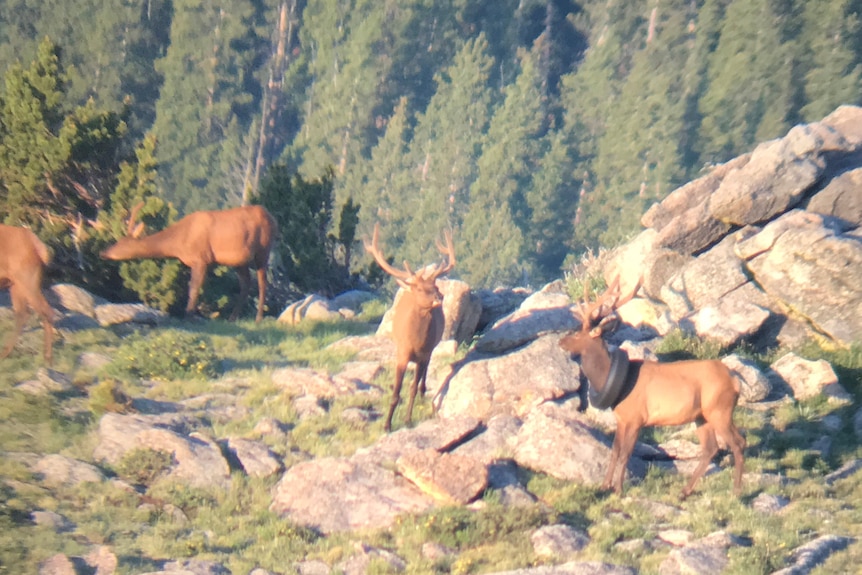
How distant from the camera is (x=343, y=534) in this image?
9484 millimetres

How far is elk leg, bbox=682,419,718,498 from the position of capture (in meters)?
10.2

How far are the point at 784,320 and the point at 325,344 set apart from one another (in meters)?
7.19

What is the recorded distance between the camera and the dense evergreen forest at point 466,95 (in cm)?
4747

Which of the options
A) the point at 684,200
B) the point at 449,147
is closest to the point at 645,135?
the point at 449,147

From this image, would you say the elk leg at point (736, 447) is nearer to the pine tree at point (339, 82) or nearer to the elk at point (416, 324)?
the elk at point (416, 324)

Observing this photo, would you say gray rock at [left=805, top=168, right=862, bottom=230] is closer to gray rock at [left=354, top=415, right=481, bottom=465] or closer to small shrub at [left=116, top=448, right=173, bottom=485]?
gray rock at [left=354, top=415, right=481, bottom=465]

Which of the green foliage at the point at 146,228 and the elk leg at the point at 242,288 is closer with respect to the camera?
the green foliage at the point at 146,228

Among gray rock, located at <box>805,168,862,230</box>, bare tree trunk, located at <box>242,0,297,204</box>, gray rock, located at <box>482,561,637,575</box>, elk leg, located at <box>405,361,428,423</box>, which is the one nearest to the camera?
gray rock, located at <box>482,561,637,575</box>

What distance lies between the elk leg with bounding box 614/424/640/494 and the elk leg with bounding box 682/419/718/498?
67 centimetres

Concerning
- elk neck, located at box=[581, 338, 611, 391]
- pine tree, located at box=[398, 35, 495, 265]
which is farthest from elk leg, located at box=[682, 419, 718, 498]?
pine tree, located at box=[398, 35, 495, 265]

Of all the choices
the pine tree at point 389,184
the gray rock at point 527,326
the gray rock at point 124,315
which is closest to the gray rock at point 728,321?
the gray rock at point 527,326

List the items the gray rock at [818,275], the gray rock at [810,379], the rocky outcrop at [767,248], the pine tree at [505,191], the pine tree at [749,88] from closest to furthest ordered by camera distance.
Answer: the gray rock at [810,379] < the gray rock at [818,275] < the rocky outcrop at [767,248] < the pine tree at [749,88] < the pine tree at [505,191]

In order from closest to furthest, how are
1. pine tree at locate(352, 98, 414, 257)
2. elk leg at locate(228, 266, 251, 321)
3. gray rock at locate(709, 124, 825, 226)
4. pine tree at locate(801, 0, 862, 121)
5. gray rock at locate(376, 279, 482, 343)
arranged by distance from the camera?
1. gray rock at locate(376, 279, 482, 343)
2. gray rock at locate(709, 124, 825, 226)
3. elk leg at locate(228, 266, 251, 321)
4. pine tree at locate(801, 0, 862, 121)
5. pine tree at locate(352, 98, 414, 257)

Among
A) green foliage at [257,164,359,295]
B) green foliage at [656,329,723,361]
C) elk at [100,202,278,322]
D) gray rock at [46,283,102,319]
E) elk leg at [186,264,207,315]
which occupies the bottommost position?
green foliage at [656,329,723,361]
